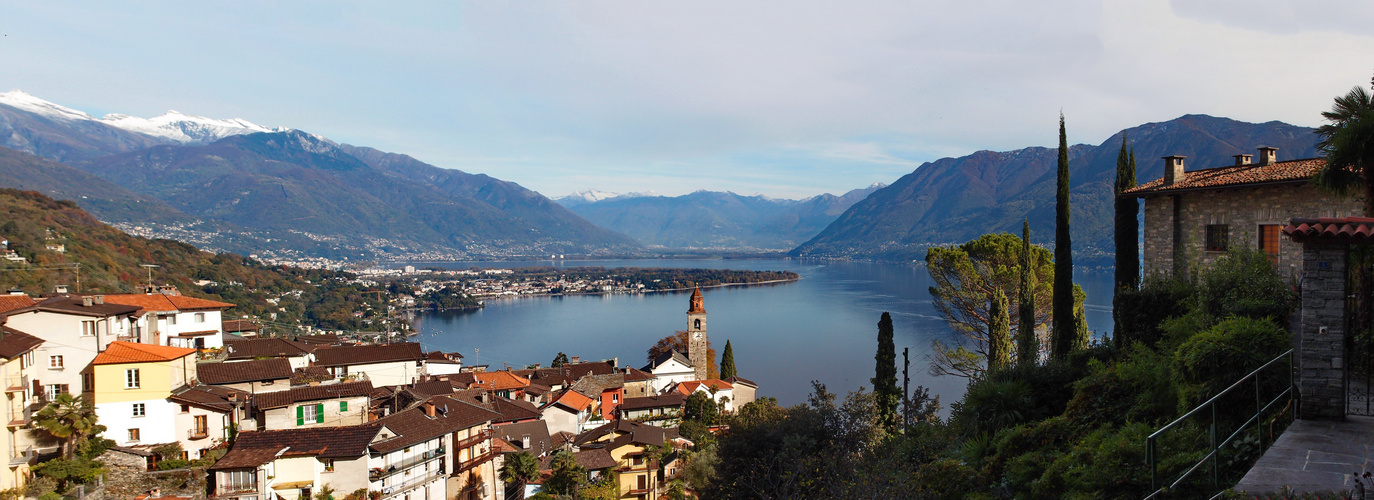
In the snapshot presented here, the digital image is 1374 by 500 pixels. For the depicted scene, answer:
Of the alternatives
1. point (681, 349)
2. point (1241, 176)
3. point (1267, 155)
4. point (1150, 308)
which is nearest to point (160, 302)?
point (1150, 308)

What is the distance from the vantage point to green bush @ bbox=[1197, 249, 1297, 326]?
8.59 metres

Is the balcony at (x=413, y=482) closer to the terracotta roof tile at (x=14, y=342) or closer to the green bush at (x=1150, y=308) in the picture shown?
the terracotta roof tile at (x=14, y=342)

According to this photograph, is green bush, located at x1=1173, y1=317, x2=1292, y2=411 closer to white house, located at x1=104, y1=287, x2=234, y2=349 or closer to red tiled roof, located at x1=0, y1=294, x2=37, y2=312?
red tiled roof, located at x1=0, y1=294, x2=37, y2=312

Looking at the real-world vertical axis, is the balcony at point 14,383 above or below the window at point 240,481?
above

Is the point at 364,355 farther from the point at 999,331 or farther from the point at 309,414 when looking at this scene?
the point at 999,331

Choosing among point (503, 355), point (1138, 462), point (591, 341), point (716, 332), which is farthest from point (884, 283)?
point (1138, 462)

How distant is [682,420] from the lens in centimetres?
2972

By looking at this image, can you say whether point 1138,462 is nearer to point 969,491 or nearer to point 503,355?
point 969,491

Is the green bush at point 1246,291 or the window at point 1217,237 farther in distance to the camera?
the window at point 1217,237

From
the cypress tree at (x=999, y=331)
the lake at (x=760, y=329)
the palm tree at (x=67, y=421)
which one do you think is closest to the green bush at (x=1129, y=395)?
the cypress tree at (x=999, y=331)

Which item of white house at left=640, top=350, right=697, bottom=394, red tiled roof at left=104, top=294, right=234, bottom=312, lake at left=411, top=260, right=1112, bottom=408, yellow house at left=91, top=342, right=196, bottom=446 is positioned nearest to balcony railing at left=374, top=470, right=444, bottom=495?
yellow house at left=91, top=342, right=196, bottom=446

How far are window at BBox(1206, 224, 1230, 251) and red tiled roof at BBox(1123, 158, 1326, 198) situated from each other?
713mm

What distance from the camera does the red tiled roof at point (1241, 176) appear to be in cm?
1117

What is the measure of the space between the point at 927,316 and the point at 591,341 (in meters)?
31.4
